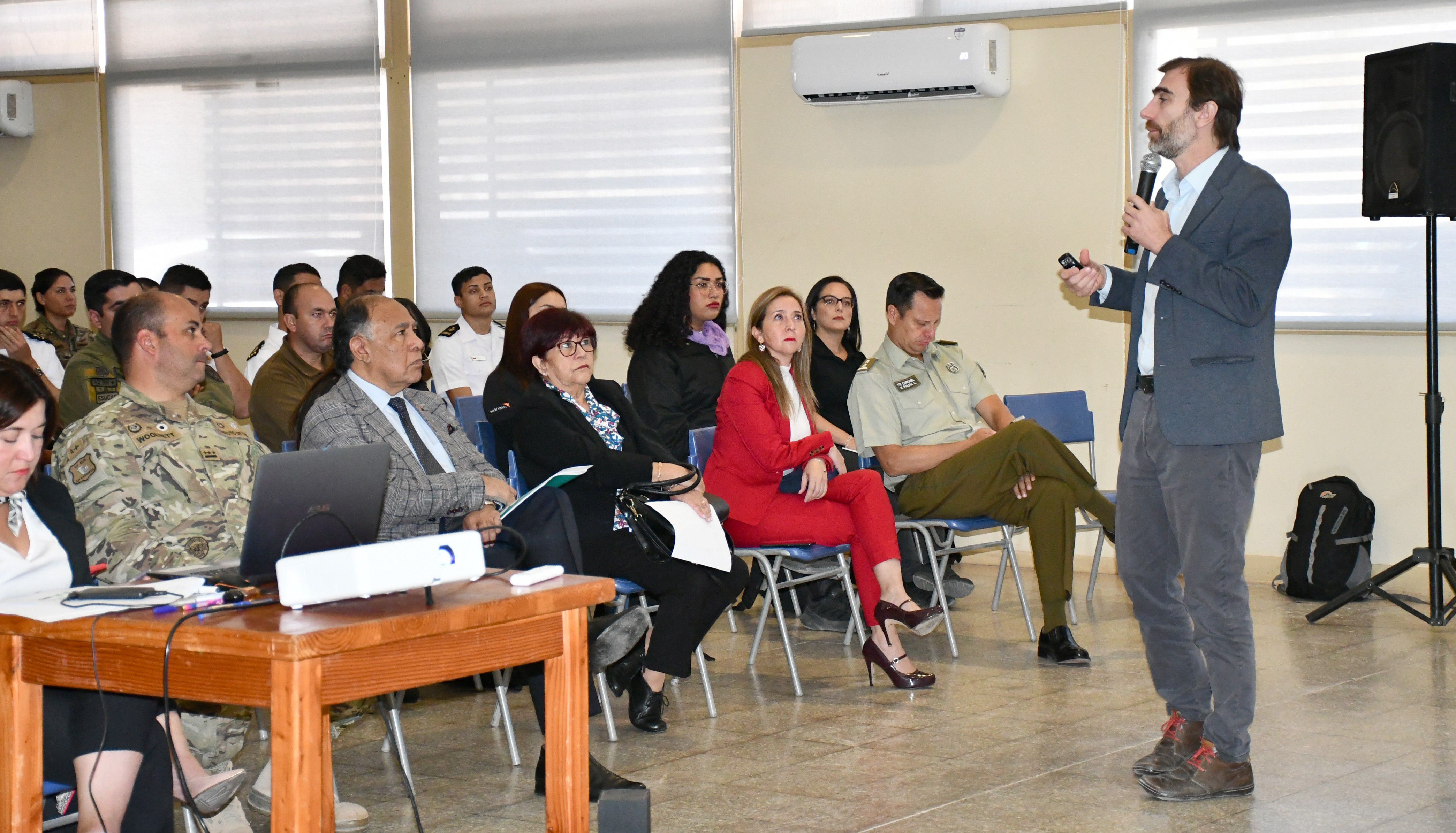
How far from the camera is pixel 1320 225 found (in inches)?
239

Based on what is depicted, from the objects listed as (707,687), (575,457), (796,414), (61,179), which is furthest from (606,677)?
(61,179)

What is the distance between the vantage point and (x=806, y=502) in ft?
14.4

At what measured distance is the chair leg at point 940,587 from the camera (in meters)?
4.70

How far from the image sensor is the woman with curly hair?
5203 mm

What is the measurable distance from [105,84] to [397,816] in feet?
21.6

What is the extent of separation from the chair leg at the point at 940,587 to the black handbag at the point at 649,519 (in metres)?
1.14

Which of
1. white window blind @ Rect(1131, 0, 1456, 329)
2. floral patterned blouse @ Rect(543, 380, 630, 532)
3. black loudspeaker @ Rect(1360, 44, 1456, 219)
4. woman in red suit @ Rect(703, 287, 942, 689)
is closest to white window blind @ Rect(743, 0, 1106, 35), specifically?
white window blind @ Rect(1131, 0, 1456, 329)

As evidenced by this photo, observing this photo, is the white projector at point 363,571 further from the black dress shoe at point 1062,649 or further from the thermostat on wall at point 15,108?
the thermostat on wall at point 15,108

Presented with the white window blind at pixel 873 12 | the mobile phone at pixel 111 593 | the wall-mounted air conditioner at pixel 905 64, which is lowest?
the mobile phone at pixel 111 593

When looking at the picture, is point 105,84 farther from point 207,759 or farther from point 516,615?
point 516,615

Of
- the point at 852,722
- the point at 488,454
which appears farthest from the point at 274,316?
the point at 852,722

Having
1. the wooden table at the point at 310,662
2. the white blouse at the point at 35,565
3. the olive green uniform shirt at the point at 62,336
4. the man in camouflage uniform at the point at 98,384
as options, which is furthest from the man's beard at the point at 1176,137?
the olive green uniform shirt at the point at 62,336

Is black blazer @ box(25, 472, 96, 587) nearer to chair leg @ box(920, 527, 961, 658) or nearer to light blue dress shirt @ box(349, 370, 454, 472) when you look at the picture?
light blue dress shirt @ box(349, 370, 454, 472)

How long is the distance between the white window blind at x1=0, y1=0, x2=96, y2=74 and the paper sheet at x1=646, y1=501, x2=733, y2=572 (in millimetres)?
6170
